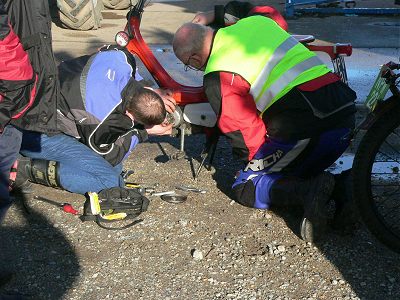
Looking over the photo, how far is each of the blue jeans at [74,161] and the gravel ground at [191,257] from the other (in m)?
0.13

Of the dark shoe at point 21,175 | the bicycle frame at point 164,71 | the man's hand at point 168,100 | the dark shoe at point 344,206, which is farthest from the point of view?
the bicycle frame at point 164,71

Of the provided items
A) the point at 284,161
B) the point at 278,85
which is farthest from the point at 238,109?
the point at 284,161

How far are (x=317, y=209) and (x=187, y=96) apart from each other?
1.29 m

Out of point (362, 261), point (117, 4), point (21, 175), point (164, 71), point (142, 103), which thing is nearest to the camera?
point (362, 261)

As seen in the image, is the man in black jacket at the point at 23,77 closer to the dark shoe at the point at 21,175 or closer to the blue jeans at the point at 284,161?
the dark shoe at the point at 21,175

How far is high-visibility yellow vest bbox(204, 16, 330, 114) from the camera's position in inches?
145

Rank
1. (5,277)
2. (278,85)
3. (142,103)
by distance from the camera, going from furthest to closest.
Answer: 1. (142,103)
2. (278,85)
3. (5,277)

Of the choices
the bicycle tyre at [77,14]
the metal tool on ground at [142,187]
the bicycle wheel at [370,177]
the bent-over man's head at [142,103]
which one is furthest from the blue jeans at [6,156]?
the bicycle tyre at [77,14]

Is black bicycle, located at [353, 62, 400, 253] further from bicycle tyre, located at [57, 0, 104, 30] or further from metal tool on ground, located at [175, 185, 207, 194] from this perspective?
bicycle tyre, located at [57, 0, 104, 30]

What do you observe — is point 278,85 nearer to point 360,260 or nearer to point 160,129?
point 160,129

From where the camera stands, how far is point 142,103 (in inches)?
150

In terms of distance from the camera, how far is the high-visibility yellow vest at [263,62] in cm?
368

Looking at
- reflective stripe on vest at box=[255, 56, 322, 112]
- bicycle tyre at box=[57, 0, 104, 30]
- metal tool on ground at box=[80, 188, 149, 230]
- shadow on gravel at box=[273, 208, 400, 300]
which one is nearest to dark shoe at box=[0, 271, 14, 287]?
metal tool on ground at box=[80, 188, 149, 230]

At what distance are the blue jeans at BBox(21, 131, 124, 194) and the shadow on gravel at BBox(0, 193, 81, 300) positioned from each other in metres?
0.34
